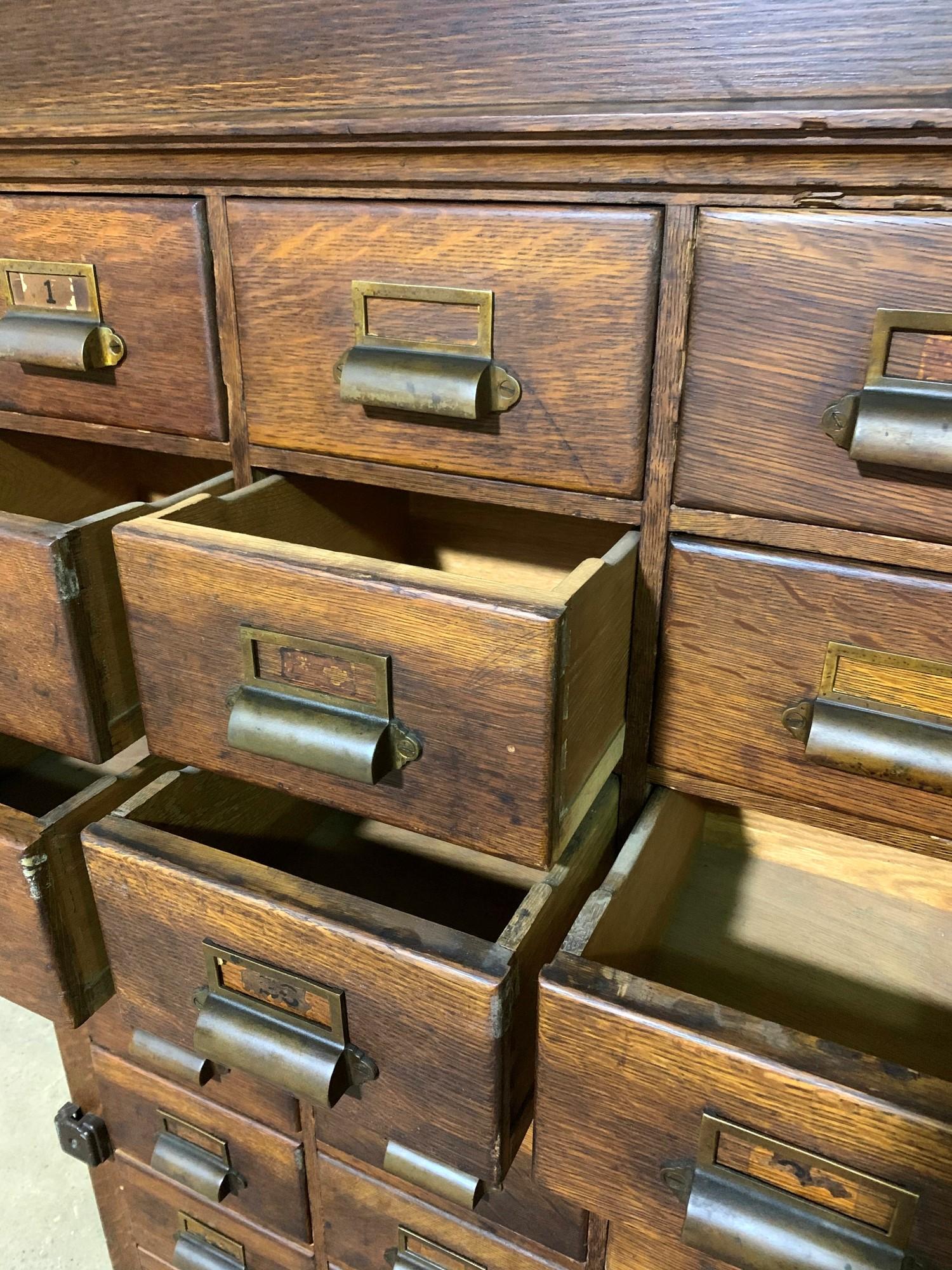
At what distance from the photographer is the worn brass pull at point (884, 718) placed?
2.03ft

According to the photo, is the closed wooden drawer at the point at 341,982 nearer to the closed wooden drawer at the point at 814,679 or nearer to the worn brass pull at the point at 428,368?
the closed wooden drawer at the point at 814,679

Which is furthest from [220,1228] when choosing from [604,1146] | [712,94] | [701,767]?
[712,94]

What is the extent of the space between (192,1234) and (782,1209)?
71cm

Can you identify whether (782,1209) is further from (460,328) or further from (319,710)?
(460,328)

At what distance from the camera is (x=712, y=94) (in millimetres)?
542

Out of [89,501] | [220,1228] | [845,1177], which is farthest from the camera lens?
[89,501]

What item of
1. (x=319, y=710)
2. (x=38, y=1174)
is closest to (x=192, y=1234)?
(x=38, y=1174)

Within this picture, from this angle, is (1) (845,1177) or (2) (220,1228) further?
(2) (220,1228)

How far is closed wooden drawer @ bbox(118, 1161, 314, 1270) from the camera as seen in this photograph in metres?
0.92

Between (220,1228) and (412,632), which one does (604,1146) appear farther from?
(220,1228)

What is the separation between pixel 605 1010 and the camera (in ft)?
1.76

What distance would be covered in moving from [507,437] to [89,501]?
2.56 feet

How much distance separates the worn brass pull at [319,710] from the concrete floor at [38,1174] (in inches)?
36.8

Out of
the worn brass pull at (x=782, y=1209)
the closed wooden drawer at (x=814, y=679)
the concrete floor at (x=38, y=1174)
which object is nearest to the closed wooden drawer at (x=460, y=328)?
the closed wooden drawer at (x=814, y=679)
